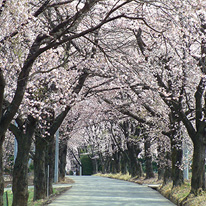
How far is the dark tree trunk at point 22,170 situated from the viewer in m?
13.3

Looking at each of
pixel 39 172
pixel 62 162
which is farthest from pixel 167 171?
pixel 62 162

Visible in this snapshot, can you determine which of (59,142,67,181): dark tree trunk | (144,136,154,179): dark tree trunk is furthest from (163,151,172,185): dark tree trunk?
(59,142,67,181): dark tree trunk

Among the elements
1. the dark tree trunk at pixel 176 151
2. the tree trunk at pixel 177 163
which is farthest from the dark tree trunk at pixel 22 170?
the tree trunk at pixel 177 163

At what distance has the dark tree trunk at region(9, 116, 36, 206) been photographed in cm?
1331

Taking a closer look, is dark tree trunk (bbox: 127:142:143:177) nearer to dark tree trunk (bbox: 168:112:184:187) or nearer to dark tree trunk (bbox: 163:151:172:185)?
dark tree trunk (bbox: 163:151:172:185)

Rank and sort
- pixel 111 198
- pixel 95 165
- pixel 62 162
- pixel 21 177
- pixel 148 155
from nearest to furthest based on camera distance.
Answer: pixel 21 177 < pixel 111 198 < pixel 148 155 < pixel 62 162 < pixel 95 165

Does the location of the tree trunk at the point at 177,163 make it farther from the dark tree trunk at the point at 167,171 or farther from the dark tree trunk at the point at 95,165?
the dark tree trunk at the point at 95,165

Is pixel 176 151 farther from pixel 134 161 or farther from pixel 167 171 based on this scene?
pixel 134 161

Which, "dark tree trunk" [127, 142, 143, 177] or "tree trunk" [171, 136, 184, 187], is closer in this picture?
"tree trunk" [171, 136, 184, 187]

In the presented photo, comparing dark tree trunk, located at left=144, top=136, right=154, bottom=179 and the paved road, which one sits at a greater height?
dark tree trunk, located at left=144, top=136, right=154, bottom=179

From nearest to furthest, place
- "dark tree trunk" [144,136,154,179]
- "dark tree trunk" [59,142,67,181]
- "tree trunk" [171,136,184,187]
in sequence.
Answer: "tree trunk" [171,136,184,187] → "dark tree trunk" [144,136,154,179] → "dark tree trunk" [59,142,67,181]

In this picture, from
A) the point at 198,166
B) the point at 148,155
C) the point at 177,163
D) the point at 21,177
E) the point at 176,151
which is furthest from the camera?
the point at 148,155

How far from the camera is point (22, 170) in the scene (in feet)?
44.5

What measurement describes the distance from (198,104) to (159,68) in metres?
3.08
